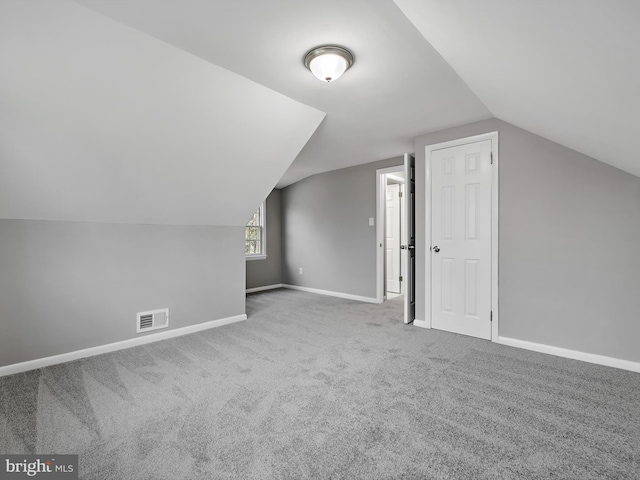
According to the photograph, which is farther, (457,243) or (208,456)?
(457,243)

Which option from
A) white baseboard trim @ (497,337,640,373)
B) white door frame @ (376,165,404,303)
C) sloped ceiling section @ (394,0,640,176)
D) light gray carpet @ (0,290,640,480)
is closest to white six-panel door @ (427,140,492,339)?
white baseboard trim @ (497,337,640,373)

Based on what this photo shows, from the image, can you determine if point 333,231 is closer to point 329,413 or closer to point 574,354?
point 574,354

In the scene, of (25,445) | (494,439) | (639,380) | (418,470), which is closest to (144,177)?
(25,445)

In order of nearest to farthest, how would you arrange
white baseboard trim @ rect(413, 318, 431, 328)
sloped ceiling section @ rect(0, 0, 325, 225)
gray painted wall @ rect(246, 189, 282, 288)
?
1. sloped ceiling section @ rect(0, 0, 325, 225)
2. white baseboard trim @ rect(413, 318, 431, 328)
3. gray painted wall @ rect(246, 189, 282, 288)

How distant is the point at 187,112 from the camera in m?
2.39

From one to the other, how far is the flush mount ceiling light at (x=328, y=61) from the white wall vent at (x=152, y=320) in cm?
280

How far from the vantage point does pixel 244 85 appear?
2.43 metres

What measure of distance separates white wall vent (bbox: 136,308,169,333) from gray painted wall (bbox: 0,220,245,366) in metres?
0.05

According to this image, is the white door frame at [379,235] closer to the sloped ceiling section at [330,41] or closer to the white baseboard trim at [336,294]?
the white baseboard trim at [336,294]

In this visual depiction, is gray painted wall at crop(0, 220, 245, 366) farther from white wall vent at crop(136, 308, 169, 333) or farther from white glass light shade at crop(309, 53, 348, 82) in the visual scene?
white glass light shade at crop(309, 53, 348, 82)

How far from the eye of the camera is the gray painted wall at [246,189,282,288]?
19.8ft

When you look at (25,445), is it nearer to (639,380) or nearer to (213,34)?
(213,34)

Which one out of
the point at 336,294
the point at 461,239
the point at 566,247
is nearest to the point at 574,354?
the point at 566,247

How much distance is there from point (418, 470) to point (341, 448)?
0.38 m
